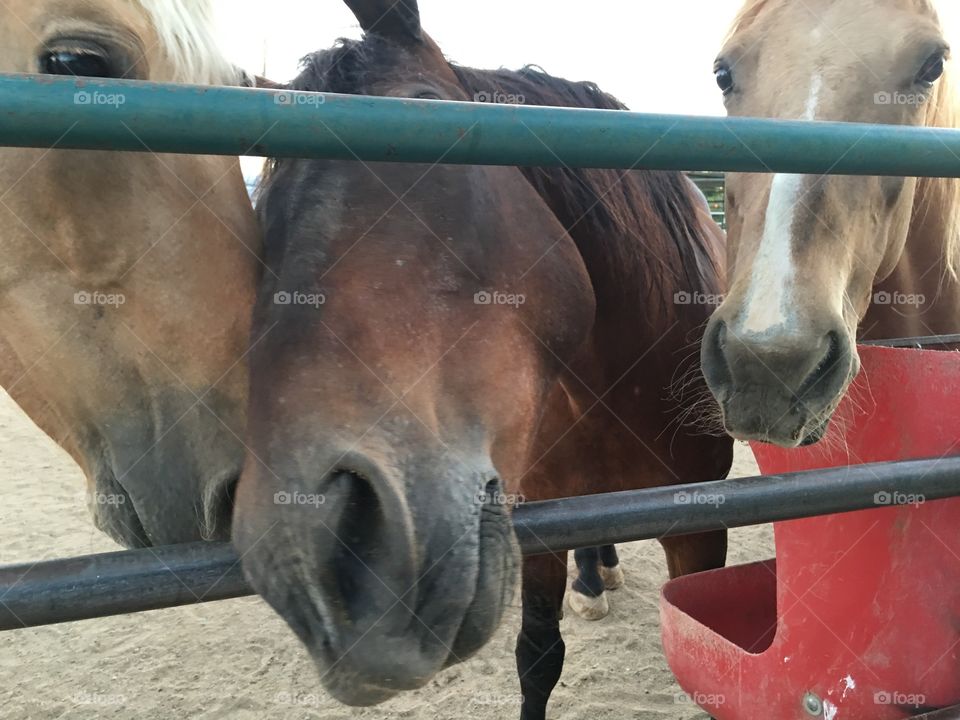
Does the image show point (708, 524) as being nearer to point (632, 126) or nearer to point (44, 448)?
point (632, 126)

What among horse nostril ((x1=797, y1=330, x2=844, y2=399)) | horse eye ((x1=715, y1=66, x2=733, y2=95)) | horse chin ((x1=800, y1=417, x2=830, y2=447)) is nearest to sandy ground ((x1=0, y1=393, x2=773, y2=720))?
horse chin ((x1=800, y1=417, x2=830, y2=447))

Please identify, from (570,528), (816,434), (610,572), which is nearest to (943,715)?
(816,434)

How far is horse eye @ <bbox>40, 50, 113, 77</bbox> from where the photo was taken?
40.1 inches

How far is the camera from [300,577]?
89cm

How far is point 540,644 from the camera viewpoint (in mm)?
2535

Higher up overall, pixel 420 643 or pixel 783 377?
pixel 783 377

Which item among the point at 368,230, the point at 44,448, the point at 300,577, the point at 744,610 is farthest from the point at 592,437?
the point at 44,448

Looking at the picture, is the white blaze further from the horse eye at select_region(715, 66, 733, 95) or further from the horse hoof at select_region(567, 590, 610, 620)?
the horse hoof at select_region(567, 590, 610, 620)

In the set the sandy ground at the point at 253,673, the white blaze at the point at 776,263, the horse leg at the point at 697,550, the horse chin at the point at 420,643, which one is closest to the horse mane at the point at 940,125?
the white blaze at the point at 776,263

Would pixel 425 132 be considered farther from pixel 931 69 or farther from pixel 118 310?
pixel 931 69

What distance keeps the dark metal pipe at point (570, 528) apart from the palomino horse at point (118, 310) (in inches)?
6.6

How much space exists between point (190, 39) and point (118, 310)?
19.7 inches

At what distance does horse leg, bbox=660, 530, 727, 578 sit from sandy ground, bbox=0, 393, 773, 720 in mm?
822

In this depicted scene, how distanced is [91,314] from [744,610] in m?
1.72
